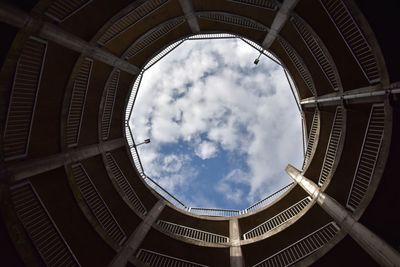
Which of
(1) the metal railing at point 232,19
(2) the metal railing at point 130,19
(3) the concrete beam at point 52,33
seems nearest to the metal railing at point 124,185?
(3) the concrete beam at point 52,33

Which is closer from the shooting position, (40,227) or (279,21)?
(40,227)

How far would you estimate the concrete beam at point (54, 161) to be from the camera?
9.80 metres

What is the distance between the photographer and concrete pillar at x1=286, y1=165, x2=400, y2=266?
9.48 meters

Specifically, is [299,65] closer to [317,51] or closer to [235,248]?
[317,51]

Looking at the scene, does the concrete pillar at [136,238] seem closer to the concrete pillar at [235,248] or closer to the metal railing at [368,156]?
the concrete pillar at [235,248]

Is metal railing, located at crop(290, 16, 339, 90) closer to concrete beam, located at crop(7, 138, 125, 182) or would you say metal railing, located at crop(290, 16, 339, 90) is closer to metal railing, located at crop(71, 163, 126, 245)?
concrete beam, located at crop(7, 138, 125, 182)

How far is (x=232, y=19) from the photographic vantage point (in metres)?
14.9

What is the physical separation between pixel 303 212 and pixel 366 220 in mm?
3450

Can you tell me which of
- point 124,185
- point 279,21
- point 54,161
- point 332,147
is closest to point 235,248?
point 332,147

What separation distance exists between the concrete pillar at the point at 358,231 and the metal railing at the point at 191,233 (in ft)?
20.7

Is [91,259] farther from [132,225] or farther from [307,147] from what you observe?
[307,147]

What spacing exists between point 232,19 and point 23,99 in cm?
1133

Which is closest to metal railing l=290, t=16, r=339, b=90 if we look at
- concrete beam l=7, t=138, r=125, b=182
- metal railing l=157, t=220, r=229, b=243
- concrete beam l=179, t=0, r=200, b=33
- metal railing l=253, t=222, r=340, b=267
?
concrete beam l=179, t=0, r=200, b=33

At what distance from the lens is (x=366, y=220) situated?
11.0 meters
